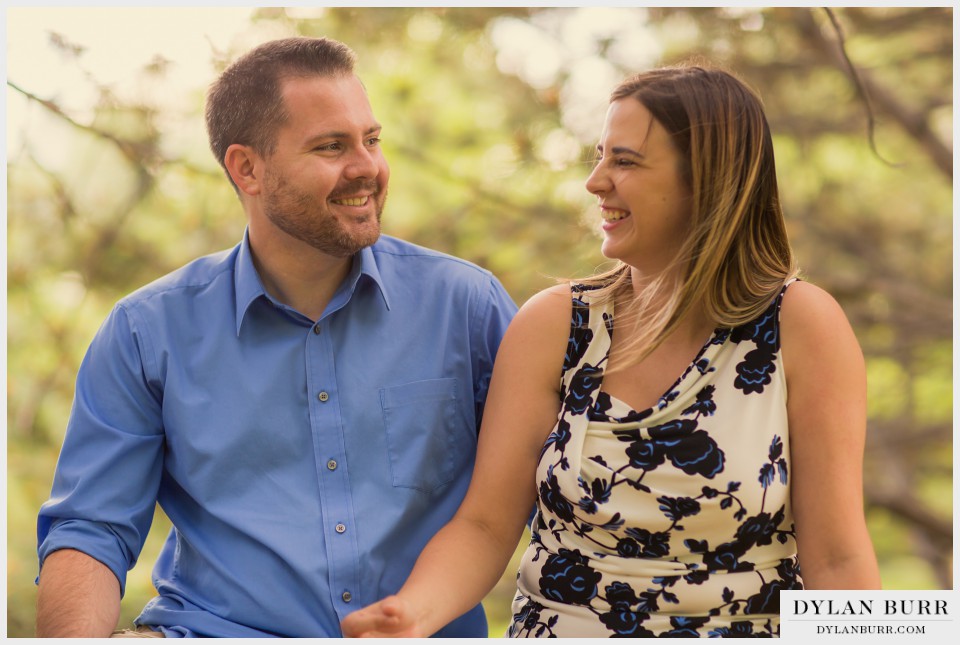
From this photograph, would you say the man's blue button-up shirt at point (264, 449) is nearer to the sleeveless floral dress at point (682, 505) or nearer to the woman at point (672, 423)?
the woman at point (672, 423)

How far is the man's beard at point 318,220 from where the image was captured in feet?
6.75

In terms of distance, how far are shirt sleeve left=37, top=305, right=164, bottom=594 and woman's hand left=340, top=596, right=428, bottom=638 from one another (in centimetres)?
55

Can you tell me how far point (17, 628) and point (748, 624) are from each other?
3376 mm

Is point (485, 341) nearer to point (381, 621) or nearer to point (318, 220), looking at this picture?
point (318, 220)

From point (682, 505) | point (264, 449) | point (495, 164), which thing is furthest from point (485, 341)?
point (495, 164)

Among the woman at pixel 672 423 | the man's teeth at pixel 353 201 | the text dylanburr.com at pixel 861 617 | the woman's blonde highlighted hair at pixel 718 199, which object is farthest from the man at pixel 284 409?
the text dylanburr.com at pixel 861 617

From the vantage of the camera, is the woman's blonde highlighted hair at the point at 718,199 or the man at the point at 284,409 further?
the man at the point at 284,409

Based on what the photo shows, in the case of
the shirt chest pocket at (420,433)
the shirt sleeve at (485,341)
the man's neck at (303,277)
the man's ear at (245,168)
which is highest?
the man's ear at (245,168)

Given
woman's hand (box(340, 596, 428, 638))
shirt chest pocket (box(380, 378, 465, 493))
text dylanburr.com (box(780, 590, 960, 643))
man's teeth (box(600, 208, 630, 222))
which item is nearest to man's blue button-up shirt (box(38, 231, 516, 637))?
shirt chest pocket (box(380, 378, 465, 493))

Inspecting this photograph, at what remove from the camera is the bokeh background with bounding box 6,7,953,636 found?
11.5 feet

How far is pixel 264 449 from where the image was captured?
202 centimetres

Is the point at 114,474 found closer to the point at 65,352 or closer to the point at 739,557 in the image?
the point at 739,557

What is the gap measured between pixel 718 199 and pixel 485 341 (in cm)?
58

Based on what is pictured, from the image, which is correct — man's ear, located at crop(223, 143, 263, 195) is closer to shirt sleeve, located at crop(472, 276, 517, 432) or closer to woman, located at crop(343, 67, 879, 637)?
shirt sleeve, located at crop(472, 276, 517, 432)
